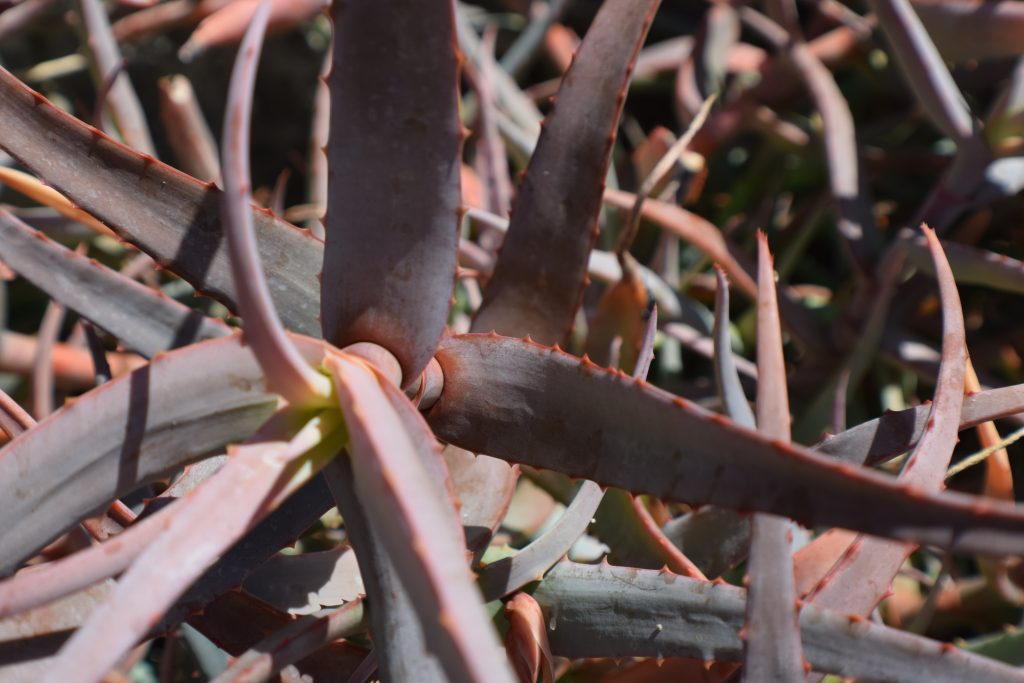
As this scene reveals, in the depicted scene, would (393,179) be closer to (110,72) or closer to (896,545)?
(896,545)

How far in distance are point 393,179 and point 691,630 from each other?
0.79ft

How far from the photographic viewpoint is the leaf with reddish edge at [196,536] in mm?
283

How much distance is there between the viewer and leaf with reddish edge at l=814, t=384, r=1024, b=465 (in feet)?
1.45

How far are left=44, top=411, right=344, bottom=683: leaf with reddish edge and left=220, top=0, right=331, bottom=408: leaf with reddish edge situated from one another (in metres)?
0.03

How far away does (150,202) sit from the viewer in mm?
447

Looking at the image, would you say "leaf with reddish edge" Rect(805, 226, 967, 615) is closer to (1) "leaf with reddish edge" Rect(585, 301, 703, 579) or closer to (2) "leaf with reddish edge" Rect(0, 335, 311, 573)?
(1) "leaf with reddish edge" Rect(585, 301, 703, 579)

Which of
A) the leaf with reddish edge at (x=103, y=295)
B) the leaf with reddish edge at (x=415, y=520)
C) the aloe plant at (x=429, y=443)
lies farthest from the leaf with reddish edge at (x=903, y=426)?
the leaf with reddish edge at (x=103, y=295)

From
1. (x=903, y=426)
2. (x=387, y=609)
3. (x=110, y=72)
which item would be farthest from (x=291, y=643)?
(x=110, y=72)

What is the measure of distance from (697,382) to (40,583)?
0.52 meters

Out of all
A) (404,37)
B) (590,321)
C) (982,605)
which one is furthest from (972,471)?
(404,37)

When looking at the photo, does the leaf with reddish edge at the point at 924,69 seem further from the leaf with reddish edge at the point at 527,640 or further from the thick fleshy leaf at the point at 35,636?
the thick fleshy leaf at the point at 35,636

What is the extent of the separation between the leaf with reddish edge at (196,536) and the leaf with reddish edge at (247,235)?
3 centimetres

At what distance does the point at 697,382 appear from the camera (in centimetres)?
74

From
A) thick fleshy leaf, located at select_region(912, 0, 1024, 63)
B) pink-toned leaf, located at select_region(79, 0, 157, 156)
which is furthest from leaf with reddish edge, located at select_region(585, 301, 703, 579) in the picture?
pink-toned leaf, located at select_region(79, 0, 157, 156)
